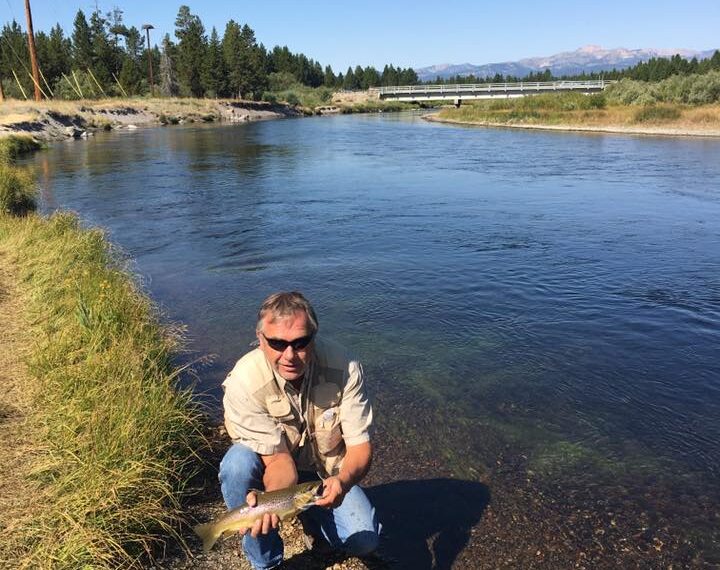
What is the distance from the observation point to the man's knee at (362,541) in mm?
3377

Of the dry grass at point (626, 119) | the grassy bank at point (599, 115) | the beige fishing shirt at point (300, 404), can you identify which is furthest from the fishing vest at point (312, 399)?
the grassy bank at point (599, 115)

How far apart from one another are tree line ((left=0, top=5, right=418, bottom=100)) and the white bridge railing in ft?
101

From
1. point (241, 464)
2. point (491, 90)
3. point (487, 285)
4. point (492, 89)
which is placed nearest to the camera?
point (241, 464)

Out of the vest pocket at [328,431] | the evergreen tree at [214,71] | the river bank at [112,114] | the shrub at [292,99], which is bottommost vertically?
the vest pocket at [328,431]

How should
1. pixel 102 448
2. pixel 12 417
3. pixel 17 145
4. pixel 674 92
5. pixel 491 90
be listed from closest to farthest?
pixel 102 448, pixel 12 417, pixel 17 145, pixel 674 92, pixel 491 90

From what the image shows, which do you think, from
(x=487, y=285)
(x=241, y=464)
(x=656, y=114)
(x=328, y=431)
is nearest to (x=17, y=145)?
(x=487, y=285)

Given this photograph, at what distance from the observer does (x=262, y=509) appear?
292 cm

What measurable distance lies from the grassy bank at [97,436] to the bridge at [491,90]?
89.1 m

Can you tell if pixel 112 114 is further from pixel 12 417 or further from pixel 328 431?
pixel 328 431

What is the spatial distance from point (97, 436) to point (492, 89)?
10064 cm

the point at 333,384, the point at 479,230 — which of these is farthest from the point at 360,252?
the point at 333,384

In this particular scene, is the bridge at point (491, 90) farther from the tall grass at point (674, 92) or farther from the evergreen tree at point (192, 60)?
the evergreen tree at point (192, 60)

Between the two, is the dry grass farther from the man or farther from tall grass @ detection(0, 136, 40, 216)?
the man

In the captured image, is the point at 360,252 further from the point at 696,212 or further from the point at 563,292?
the point at 696,212
